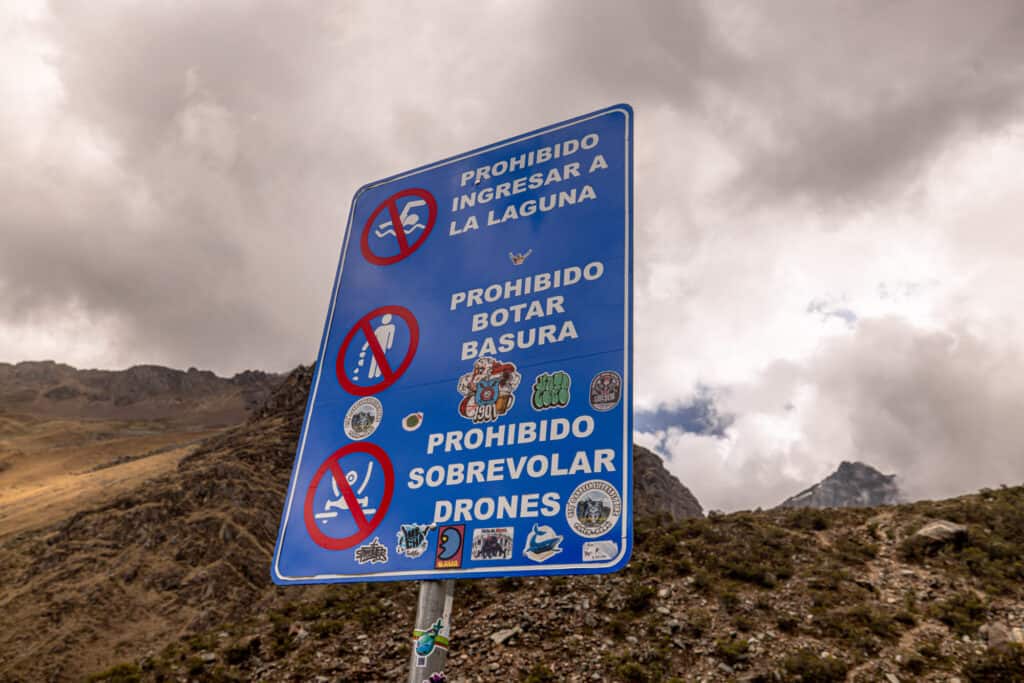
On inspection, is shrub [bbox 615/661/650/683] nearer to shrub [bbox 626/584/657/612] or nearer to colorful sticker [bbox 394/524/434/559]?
shrub [bbox 626/584/657/612]

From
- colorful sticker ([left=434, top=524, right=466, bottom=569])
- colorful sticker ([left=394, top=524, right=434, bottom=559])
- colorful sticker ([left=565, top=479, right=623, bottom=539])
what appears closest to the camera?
colorful sticker ([left=565, top=479, right=623, bottom=539])

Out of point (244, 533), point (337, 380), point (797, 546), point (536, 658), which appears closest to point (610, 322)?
point (337, 380)

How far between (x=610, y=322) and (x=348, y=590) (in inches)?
816

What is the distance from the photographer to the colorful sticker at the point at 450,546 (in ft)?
16.1

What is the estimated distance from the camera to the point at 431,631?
193 inches

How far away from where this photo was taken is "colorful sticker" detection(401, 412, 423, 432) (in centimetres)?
574

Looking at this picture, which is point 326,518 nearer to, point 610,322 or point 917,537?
point 610,322

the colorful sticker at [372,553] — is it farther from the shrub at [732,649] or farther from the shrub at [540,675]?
the shrub at [732,649]

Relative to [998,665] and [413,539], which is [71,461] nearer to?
[998,665]

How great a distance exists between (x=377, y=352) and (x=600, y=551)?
2.98 metres

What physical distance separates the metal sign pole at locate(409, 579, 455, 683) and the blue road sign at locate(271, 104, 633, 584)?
0.61 ft

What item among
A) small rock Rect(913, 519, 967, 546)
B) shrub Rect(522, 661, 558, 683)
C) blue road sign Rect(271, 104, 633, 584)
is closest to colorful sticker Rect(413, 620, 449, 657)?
blue road sign Rect(271, 104, 633, 584)

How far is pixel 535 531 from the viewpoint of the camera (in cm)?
471

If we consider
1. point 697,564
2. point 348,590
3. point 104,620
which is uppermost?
point 697,564
